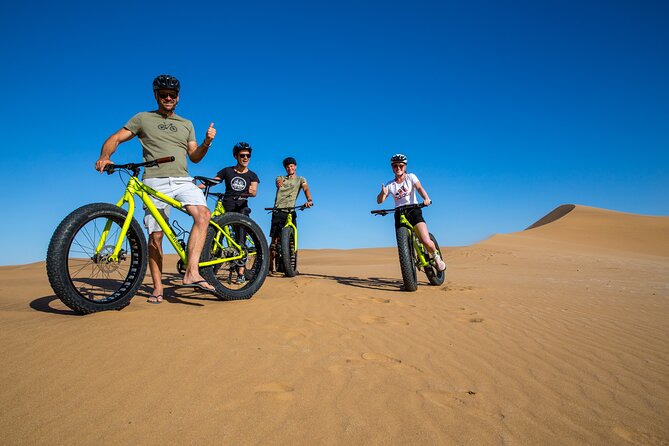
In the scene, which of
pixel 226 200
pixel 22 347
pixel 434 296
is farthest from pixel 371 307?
pixel 226 200

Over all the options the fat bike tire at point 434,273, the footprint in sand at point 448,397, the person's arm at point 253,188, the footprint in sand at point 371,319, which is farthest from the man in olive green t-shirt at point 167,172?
the fat bike tire at point 434,273

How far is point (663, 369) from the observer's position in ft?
8.68

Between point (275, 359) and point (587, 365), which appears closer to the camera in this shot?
point (275, 359)

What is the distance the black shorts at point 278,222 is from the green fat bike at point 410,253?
84.3 inches

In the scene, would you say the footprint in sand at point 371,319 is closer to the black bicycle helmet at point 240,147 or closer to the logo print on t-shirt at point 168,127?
the logo print on t-shirt at point 168,127

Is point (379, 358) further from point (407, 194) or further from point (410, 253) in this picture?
point (407, 194)

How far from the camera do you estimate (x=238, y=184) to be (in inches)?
266

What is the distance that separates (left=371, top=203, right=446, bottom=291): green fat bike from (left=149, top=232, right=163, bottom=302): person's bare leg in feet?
10.8

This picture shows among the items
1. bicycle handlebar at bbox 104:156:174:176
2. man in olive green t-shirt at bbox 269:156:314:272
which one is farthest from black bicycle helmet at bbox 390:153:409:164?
bicycle handlebar at bbox 104:156:174:176

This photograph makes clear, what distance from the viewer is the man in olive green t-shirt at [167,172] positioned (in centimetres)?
382

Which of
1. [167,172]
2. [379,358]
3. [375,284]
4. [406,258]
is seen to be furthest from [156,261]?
[375,284]

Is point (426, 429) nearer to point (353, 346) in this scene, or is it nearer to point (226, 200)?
point (353, 346)

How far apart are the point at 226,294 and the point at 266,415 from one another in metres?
2.47

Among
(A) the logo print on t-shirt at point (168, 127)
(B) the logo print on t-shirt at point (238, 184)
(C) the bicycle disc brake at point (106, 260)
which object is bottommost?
(C) the bicycle disc brake at point (106, 260)
